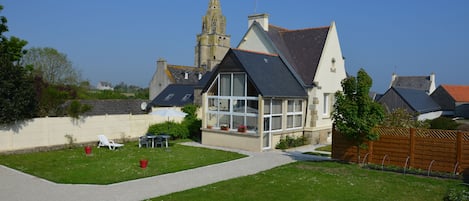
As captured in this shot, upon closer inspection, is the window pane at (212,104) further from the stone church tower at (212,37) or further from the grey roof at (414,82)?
the stone church tower at (212,37)

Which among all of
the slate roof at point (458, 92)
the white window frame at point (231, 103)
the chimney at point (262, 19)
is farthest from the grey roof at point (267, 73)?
the slate roof at point (458, 92)

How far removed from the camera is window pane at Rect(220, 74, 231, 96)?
1944 centimetres

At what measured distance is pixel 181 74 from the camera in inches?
1861

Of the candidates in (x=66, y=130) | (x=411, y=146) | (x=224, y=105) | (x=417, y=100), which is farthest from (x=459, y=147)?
(x=417, y=100)

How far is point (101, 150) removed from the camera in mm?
17703

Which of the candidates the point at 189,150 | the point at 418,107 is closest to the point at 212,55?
the point at 418,107

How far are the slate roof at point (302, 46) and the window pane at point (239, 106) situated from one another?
4678 mm

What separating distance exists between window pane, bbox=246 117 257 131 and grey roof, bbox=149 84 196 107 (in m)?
13.1

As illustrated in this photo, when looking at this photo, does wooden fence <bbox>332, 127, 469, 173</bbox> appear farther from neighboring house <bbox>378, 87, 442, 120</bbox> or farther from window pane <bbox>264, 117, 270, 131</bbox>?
neighboring house <bbox>378, 87, 442, 120</bbox>

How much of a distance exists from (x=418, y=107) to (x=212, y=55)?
5664 centimetres

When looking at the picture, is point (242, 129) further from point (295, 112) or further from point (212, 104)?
point (295, 112)

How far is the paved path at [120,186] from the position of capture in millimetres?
9586

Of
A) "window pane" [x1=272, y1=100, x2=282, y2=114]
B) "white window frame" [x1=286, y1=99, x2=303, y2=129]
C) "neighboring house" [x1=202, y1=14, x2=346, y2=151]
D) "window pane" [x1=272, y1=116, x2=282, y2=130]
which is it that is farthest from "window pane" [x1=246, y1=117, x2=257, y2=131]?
"white window frame" [x1=286, y1=99, x2=303, y2=129]

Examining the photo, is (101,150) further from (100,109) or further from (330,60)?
(330,60)
